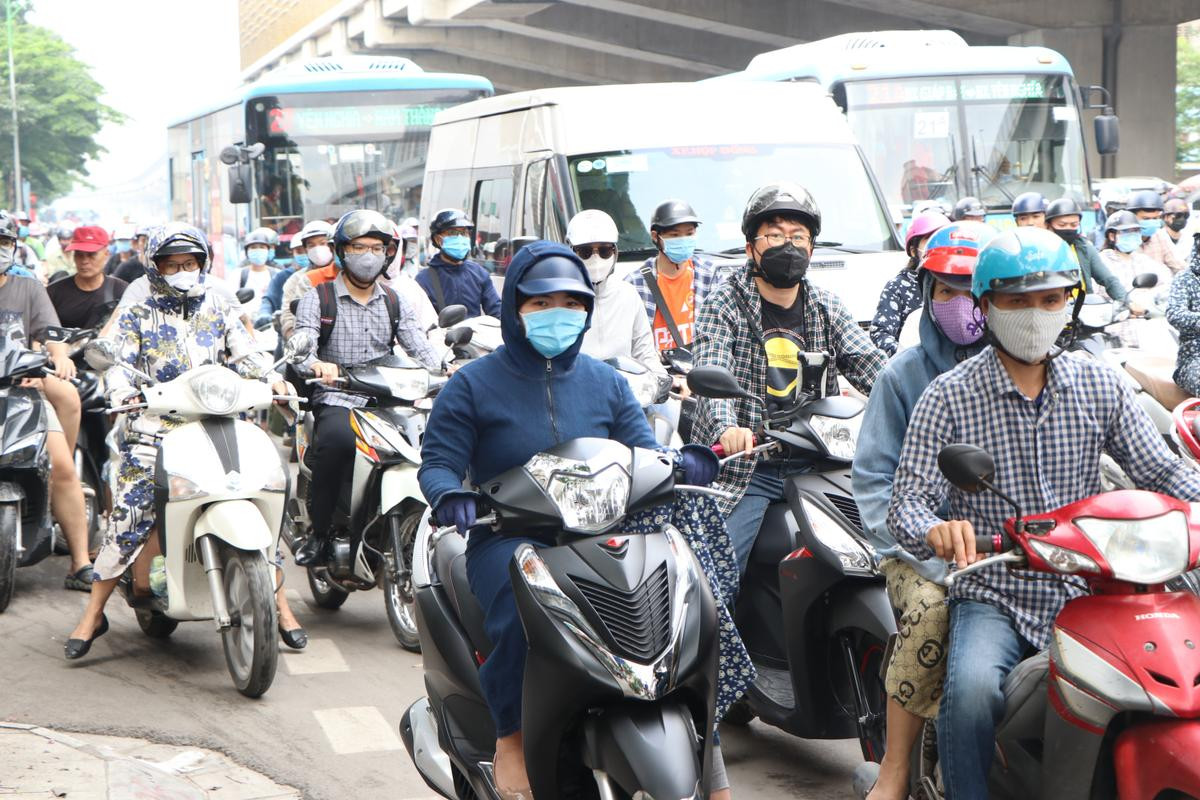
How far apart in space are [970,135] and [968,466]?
13454 millimetres

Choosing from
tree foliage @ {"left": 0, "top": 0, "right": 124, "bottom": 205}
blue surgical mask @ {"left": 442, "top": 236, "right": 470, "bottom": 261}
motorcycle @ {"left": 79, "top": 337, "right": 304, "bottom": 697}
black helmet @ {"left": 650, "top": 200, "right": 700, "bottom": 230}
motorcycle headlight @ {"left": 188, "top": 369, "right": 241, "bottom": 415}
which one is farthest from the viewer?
tree foliage @ {"left": 0, "top": 0, "right": 124, "bottom": 205}

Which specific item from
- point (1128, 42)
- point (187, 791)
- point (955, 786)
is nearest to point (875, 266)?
point (187, 791)

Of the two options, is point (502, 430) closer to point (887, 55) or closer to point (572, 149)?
point (572, 149)

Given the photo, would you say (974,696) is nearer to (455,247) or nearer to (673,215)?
(673,215)

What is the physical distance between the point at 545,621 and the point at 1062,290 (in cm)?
139

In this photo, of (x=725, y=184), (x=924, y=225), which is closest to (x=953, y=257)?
(x=924, y=225)

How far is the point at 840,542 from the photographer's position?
4676 millimetres

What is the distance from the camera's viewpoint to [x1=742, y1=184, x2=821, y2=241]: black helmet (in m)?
5.38

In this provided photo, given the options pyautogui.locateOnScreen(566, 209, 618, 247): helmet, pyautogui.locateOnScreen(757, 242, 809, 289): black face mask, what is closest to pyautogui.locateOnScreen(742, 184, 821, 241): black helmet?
pyautogui.locateOnScreen(757, 242, 809, 289): black face mask

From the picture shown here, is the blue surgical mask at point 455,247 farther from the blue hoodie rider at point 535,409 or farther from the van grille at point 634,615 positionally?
the van grille at point 634,615

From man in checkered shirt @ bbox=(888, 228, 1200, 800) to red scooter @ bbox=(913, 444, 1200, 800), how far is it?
229 mm

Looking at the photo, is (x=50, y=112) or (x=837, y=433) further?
(x=50, y=112)

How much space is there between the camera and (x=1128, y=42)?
34906 mm

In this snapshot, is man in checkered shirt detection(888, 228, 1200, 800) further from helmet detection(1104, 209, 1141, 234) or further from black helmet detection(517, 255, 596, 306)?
helmet detection(1104, 209, 1141, 234)
